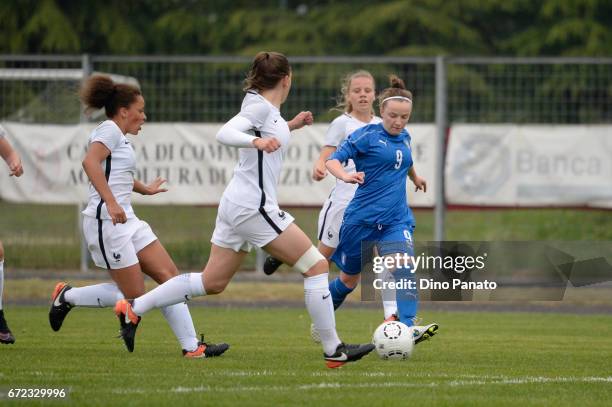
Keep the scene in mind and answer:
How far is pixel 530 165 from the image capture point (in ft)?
50.2

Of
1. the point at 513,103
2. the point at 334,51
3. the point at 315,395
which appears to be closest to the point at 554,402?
the point at 315,395

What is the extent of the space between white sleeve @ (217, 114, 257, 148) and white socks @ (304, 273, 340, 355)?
1.02 meters

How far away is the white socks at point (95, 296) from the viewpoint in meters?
9.19

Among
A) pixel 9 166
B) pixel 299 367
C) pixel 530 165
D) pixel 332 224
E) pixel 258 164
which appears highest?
pixel 258 164

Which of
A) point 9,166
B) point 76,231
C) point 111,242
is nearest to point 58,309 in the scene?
point 111,242

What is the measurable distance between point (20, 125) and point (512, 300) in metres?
6.55

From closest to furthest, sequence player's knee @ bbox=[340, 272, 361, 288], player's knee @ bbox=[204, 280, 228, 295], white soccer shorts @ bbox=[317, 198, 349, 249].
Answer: player's knee @ bbox=[204, 280, 228, 295]
player's knee @ bbox=[340, 272, 361, 288]
white soccer shorts @ bbox=[317, 198, 349, 249]

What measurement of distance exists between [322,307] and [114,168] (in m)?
1.92

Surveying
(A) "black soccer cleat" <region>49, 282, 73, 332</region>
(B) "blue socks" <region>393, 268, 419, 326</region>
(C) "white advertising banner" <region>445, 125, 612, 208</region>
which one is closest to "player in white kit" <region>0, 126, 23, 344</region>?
(A) "black soccer cleat" <region>49, 282, 73, 332</region>

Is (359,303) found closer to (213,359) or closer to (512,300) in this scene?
(512,300)

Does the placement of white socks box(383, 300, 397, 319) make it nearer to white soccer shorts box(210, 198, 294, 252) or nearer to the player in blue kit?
the player in blue kit

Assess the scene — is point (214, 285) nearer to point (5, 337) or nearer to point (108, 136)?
point (108, 136)

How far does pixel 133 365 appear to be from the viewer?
833 centimetres

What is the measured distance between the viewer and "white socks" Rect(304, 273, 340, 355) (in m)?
8.14
